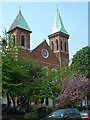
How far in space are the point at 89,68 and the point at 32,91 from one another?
17.8 metres

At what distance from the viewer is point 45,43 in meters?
43.7

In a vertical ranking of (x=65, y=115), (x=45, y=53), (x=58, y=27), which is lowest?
(x=65, y=115)

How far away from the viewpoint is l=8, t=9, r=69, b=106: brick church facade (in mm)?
40375

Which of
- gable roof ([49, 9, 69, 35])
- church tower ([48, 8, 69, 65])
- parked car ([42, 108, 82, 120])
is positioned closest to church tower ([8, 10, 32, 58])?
church tower ([48, 8, 69, 65])

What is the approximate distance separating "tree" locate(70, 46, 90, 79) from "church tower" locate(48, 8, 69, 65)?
8.08 meters

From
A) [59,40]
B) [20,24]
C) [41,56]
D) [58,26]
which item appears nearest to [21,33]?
[20,24]

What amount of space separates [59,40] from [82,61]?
477 inches

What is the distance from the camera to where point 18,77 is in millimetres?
19312

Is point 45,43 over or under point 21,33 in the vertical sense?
under

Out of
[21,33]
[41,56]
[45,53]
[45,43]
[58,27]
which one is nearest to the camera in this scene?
[21,33]

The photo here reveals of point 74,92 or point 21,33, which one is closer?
point 74,92

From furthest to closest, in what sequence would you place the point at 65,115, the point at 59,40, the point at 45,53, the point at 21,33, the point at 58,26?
the point at 58,26, the point at 59,40, the point at 45,53, the point at 21,33, the point at 65,115

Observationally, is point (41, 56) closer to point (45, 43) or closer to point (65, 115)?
point (45, 43)

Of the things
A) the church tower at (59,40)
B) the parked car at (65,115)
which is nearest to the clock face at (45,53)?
the church tower at (59,40)
